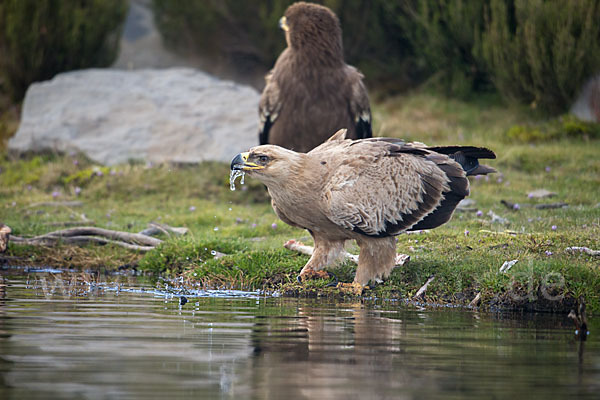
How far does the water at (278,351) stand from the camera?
14.1 feet

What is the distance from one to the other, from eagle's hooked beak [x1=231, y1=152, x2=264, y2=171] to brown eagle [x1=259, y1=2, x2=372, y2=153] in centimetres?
374

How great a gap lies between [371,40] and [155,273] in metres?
10.6

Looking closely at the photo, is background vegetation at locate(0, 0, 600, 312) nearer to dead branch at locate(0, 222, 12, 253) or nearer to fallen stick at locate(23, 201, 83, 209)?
fallen stick at locate(23, 201, 83, 209)

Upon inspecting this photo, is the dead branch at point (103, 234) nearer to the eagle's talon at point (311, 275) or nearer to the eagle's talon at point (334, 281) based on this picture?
the eagle's talon at point (311, 275)

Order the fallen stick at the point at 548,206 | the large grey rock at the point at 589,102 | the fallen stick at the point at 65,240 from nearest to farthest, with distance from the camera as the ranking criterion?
the fallen stick at the point at 65,240 < the fallen stick at the point at 548,206 < the large grey rock at the point at 589,102

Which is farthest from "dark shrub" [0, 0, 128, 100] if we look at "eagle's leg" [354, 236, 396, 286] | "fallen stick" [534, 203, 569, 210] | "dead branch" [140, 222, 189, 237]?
"eagle's leg" [354, 236, 396, 286]

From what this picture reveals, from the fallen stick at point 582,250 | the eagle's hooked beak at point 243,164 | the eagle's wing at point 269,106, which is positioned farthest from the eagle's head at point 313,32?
the fallen stick at point 582,250

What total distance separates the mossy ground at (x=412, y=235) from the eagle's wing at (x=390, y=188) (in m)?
0.64

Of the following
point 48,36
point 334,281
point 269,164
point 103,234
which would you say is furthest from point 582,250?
point 48,36

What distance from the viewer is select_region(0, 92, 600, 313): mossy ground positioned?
8023mm

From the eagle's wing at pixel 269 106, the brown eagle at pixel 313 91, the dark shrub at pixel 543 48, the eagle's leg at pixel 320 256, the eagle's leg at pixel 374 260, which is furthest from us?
the dark shrub at pixel 543 48

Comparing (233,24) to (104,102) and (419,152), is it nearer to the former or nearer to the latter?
(104,102)

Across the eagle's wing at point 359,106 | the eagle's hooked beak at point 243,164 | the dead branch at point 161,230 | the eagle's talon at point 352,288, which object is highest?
the eagle's wing at point 359,106

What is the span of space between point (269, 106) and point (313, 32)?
1157 mm
